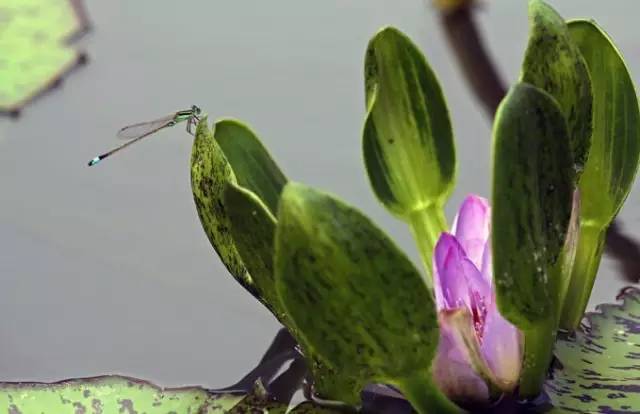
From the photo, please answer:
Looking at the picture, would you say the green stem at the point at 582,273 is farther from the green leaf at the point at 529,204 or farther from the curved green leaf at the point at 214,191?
the curved green leaf at the point at 214,191

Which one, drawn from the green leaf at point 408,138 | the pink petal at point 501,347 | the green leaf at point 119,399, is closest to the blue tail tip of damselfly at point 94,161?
the green leaf at point 119,399

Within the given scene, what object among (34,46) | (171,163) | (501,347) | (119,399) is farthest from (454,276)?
(34,46)

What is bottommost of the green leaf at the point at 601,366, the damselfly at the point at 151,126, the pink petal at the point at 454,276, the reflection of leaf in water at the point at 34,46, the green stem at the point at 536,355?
the green leaf at the point at 601,366

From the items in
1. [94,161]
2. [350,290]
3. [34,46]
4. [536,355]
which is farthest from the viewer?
[34,46]

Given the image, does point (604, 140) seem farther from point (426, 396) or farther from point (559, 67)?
point (426, 396)

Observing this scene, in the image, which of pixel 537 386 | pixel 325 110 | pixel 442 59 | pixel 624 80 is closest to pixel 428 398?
pixel 537 386
